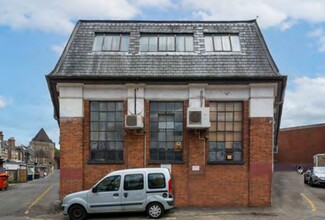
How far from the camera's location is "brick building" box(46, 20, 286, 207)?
56.5ft

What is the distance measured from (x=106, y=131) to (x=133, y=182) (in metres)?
3.44

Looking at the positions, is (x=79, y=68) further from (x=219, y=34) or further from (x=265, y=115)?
(x=265, y=115)

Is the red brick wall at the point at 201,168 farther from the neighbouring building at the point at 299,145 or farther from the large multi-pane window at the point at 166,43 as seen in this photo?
the neighbouring building at the point at 299,145

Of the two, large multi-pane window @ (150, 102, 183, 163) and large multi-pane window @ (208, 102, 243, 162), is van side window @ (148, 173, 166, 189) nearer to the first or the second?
large multi-pane window @ (150, 102, 183, 163)

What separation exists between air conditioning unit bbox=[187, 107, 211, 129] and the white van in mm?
2506

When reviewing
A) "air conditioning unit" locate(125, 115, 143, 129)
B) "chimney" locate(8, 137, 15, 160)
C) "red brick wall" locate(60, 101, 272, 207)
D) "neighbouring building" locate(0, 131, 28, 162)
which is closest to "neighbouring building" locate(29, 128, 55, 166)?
"neighbouring building" locate(0, 131, 28, 162)

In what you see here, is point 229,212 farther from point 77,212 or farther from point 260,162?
point 77,212

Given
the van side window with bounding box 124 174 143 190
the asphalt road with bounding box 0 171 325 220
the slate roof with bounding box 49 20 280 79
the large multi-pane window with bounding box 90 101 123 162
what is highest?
the slate roof with bounding box 49 20 280 79

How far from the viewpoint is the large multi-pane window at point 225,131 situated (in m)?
17.6

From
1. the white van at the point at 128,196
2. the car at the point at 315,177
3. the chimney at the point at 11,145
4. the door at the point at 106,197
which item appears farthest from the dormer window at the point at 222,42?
the chimney at the point at 11,145

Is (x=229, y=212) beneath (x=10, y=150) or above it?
beneath

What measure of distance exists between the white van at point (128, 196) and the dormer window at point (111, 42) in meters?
6.20

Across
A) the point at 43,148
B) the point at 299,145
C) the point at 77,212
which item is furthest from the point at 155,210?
the point at 43,148

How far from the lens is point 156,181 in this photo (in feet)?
49.4
